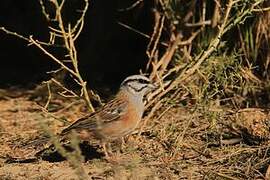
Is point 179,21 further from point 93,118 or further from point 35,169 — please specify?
point 35,169

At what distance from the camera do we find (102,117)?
6.02 m

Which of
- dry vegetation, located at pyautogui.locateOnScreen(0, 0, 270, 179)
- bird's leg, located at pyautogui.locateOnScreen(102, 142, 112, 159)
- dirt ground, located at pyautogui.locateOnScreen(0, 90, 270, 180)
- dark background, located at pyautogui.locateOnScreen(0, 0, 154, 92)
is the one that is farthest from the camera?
dark background, located at pyautogui.locateOnScreen(0, 0, 154, 92)

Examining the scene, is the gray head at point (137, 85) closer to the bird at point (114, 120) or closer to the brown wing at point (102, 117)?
the bird at point (114, 120)

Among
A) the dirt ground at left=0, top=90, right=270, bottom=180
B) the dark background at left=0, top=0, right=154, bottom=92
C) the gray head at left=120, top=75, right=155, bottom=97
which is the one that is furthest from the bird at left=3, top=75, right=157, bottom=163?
the dark background at left=0, top=0, right=154, bottom=92

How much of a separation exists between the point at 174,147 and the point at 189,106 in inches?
43.2

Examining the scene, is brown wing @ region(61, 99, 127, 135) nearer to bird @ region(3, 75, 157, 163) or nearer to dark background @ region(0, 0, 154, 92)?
bird @ region(3, 75, 157, 163)

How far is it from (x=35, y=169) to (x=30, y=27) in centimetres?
425

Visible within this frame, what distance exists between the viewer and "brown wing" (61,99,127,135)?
234 inches

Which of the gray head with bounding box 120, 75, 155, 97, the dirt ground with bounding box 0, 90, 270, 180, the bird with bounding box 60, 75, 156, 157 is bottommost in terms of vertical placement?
the dirt ground with bounding box 0, 90, 270, 180

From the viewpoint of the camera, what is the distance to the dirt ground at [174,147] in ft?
18.9

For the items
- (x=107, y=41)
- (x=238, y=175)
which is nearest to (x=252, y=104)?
(x=238, y=175)

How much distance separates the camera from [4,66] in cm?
1002

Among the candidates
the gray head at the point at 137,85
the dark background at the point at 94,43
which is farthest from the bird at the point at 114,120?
the dark background at the point at 94,43

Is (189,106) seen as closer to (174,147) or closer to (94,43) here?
(174,147)
